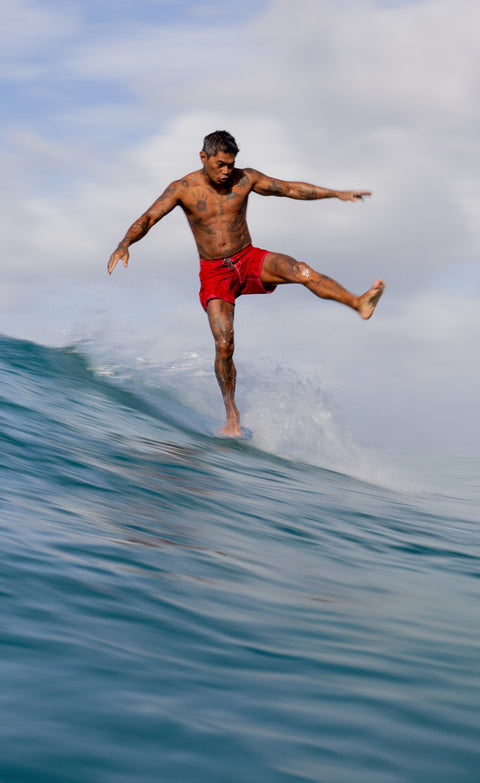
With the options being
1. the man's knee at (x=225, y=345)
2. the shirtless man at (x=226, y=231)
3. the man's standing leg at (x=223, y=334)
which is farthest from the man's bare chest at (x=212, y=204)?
the man's knee at (x=225, y=345)

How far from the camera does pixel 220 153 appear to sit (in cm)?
631

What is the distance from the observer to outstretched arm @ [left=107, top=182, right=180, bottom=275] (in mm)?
6012

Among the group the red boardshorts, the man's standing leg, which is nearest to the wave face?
the man's standing leg

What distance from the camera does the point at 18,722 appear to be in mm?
1683

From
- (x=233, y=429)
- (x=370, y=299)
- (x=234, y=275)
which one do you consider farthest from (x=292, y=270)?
(x=233, y=429)

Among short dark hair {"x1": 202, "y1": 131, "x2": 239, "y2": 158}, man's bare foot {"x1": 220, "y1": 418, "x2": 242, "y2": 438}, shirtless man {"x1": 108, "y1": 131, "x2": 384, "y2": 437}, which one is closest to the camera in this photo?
short dark hair {"x1": 202, "y1": 131, "x2": 239, "y2": 158}

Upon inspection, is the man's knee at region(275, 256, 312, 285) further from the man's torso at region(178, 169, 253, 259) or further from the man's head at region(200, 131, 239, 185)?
the man's head at region(200, 131, 239, 185)

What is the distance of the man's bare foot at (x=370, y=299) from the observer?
564 centimetres

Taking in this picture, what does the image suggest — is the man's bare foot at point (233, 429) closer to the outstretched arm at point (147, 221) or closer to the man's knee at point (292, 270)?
the man's knee at point (292, 270)

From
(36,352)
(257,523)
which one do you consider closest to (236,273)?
(257,523)

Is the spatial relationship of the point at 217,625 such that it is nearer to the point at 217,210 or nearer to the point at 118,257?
the point at 118,257

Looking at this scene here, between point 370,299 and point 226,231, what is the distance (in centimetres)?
174

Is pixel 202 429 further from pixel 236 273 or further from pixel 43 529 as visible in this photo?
pixel 43 529

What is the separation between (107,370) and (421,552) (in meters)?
6.22
